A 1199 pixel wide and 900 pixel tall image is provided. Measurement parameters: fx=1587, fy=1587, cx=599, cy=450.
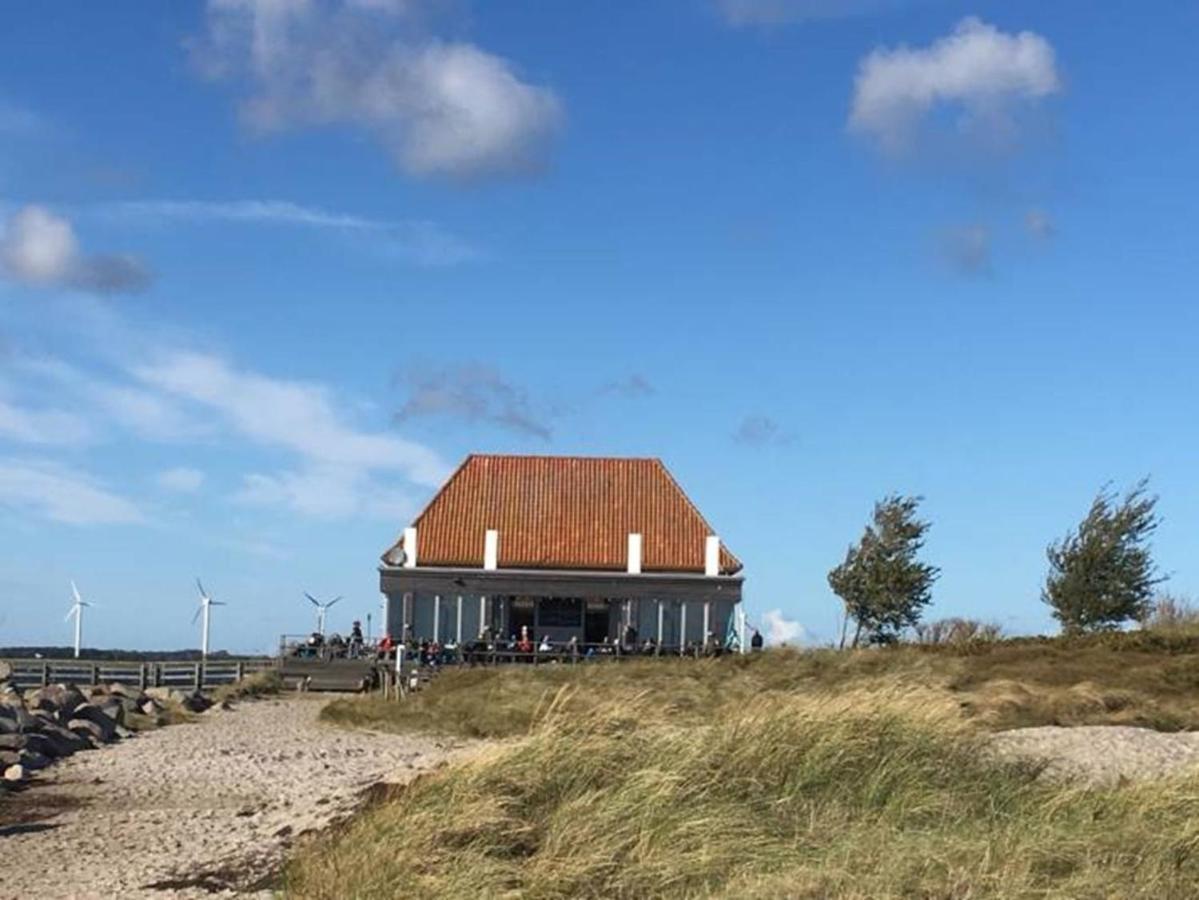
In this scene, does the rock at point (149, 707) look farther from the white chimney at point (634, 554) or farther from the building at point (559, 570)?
the white chimney at point (634, 554)

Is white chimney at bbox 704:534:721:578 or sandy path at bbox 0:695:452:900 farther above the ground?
white chimney at bbox 704:534:721:578

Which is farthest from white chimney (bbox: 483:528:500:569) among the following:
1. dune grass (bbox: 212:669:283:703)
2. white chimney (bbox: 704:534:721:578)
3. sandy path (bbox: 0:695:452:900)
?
sandy path (bbox: 0:695:452:900)

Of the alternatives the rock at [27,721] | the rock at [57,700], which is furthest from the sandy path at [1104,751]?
the rock at [57,700]

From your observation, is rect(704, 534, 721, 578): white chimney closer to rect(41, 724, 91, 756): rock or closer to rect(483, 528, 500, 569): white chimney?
rect(483, 528, 500, 569): white chimney

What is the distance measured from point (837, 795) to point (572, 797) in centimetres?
214

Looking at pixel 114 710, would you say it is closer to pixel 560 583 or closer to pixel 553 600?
pixel 560 583

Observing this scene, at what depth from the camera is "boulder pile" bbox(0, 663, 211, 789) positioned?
22.3 meters

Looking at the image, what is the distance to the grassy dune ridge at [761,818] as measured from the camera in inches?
390

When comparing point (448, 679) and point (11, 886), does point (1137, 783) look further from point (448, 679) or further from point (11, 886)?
point (448, 679)

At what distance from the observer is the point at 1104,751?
1862 cm

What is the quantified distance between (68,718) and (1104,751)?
62.4ft

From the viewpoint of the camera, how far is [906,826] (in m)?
11.4

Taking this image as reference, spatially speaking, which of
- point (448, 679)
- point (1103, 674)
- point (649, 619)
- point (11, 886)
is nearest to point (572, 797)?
point (11, 886)

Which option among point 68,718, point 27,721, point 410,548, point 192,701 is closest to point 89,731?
point 68,718
